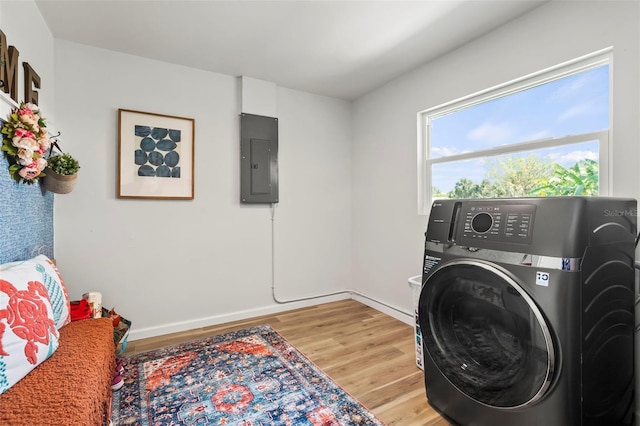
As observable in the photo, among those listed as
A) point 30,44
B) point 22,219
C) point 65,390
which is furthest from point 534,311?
point 30,44

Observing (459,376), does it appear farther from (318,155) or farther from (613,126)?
(318,155)

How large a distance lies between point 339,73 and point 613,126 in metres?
2.09

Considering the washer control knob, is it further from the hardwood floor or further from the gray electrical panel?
the gray electrical panel

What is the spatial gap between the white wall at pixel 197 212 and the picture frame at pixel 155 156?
0.22 ft

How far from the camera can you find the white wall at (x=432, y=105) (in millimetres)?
1629

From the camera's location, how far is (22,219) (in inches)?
67.5

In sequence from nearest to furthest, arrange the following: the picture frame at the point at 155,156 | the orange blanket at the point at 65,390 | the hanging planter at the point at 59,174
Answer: the orange blanket at the point at 65,390
the hanging planter at the point at 59,174
the picture frame at the point at 155,156

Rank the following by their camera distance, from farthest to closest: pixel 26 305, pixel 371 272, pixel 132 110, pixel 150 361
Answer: pixel 371 272, pixel 132 110, pixel 150 361, pixel 26 305

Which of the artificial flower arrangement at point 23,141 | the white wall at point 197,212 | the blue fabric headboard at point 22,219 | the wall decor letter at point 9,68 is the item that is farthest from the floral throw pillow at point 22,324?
the white wall at point 197,212

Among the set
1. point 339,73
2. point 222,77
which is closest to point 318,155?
point 339,73

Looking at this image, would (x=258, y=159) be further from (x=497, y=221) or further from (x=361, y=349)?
(x=497, y=221)

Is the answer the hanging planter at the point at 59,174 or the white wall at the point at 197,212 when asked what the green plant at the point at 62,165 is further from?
the white wall at the point at 197,212

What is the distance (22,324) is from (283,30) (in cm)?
223

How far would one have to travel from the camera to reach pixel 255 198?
3119mm
